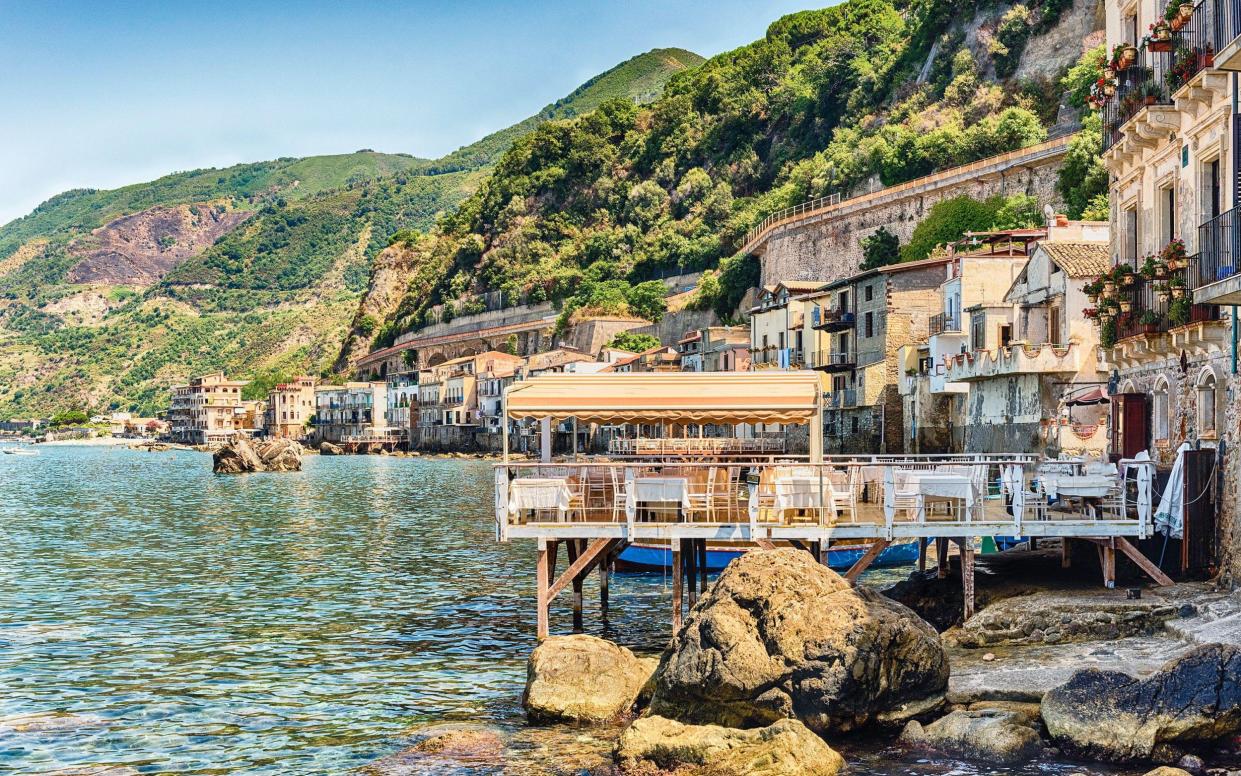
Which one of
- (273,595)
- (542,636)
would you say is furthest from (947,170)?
(542,636)

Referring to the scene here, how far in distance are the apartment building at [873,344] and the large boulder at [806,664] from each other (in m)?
48.8

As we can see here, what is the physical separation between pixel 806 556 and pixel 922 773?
3849 millimetres

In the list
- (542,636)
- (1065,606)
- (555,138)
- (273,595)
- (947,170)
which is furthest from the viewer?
(555,138)

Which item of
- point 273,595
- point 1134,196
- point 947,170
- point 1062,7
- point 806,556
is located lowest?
point 273,595

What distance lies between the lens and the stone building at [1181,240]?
778 inches

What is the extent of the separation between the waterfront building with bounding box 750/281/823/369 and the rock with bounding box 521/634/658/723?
5741cm

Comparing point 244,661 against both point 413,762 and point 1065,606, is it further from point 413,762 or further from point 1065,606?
point 1065,606

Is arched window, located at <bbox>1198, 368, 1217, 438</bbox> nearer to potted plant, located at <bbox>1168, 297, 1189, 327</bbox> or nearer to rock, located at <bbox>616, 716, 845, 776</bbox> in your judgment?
potted plant, located at <bbox>1168, 297, 1189, 327</bbox>

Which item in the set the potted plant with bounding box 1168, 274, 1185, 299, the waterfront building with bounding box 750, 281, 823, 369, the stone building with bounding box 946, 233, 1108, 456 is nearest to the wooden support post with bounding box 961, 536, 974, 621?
the potted plant with bounding box 1168, 274, 1185, 299

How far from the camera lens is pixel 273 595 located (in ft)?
103

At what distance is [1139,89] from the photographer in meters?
24.1

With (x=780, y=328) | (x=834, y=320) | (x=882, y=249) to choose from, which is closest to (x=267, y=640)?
(x=834, y=320)

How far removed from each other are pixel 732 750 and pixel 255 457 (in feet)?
314

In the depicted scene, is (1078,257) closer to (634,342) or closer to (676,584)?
(676,584)
